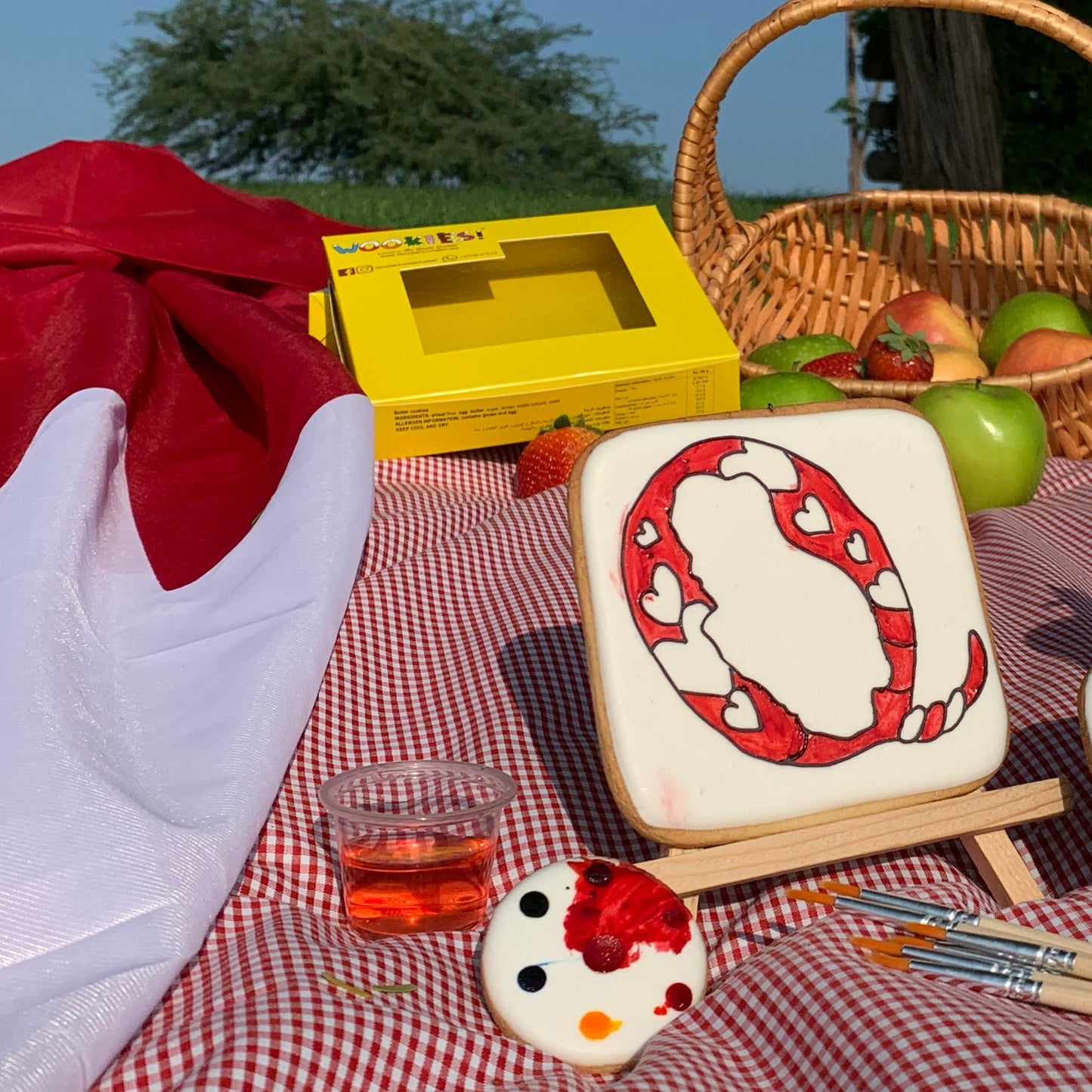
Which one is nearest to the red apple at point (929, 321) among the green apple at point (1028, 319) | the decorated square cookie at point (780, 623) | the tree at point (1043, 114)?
the green apple at point (1028, 319)

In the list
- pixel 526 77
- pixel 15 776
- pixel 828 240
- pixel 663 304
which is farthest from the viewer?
pixel 526 77

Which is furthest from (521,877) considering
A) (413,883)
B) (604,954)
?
(604,954)

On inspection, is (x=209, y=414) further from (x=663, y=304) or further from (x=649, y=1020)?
(x=649, y=1020)

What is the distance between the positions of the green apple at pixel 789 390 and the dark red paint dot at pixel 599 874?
3.36ft

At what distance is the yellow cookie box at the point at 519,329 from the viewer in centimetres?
182

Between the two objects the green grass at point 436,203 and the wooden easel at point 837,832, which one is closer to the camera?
the wooden easel at point 837,832

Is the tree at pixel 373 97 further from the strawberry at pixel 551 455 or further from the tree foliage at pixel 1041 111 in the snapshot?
the strawberry at pixel 551 455

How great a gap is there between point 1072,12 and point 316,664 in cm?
517

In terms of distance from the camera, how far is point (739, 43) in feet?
6.57

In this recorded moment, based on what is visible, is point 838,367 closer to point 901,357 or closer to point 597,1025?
point 901,357

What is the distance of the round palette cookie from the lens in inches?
31.9

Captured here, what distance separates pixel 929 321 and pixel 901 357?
28cm

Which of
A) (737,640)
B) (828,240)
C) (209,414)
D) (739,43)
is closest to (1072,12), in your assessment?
(828,240)

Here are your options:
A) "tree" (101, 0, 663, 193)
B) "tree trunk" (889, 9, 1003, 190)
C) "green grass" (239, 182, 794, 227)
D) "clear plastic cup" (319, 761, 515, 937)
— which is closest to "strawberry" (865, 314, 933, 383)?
"clear plastic cup" (319, 761, 515, 937)
